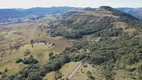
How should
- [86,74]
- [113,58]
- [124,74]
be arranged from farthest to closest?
[113,58] → [86,74] → [124,74]

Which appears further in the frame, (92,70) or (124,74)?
(92,70)

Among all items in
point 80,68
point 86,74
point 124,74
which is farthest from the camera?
point 80,68

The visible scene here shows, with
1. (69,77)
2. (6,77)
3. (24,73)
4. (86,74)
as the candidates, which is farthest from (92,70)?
(6,77)

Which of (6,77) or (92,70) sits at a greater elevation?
(92,70)

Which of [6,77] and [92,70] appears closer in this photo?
[92,70]

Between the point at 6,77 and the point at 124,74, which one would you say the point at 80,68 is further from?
the point at 6,77

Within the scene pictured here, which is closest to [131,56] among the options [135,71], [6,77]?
[135,71]

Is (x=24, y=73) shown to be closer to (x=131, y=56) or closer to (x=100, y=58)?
(x=100, y=58)

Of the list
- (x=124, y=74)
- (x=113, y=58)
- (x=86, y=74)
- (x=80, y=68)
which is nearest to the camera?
(x=124, y=74)

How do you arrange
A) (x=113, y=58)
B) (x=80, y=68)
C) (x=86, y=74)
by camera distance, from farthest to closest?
(x=113, y=58)
(x=80, y=68)
(x=86, y=74)
